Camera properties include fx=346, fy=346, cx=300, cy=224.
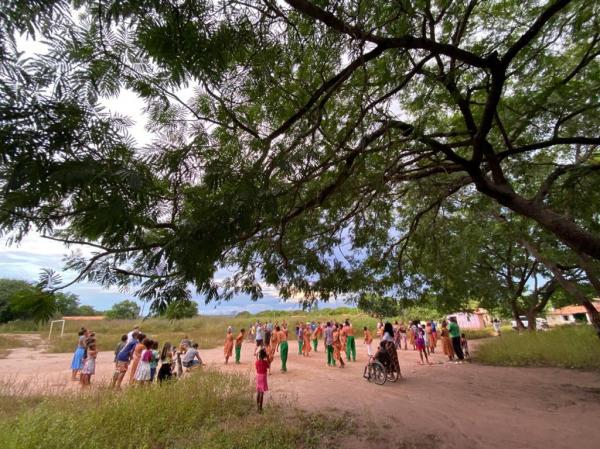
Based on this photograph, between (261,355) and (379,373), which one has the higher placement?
(261,355)

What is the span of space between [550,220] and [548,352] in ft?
38.3

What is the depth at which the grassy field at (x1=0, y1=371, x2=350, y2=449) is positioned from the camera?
4.86 metres

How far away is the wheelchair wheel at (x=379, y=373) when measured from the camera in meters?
9.77

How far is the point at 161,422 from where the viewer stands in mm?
6047

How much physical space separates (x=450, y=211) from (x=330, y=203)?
16.4 feet

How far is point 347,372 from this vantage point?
470 inches

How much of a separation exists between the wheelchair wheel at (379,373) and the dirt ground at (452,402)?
0.85 feet

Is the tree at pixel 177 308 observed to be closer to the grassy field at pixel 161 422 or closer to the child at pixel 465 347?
the grassy field at pixel 161 422

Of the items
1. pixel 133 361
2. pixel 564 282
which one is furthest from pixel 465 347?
pixel 133 361

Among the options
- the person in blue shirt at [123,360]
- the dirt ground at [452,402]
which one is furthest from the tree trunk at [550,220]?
the person in blue shirt at [123,360]

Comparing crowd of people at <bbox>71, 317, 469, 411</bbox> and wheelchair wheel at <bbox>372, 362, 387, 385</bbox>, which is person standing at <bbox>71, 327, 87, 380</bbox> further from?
wheelchair wheel at <bbox>372, 362, 387, 385</bbox>

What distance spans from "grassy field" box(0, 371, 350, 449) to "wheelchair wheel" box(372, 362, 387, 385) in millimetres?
3453

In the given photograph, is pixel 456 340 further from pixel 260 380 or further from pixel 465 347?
pixel 260 380

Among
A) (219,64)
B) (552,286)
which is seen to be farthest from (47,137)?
(552,286)
